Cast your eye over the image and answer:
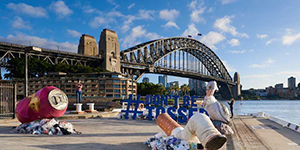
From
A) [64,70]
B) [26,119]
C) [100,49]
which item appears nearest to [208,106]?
[26,119]

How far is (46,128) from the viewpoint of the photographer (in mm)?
10312

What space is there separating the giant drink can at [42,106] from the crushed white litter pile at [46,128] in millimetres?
286

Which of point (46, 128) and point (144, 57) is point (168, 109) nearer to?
point (46, 128)

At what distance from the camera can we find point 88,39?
88.4 m

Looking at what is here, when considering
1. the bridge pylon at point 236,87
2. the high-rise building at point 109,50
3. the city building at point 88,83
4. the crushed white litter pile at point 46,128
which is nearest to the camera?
Answer: the crushed white litter pile at point 46,128

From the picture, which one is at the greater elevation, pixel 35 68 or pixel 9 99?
pixel 35 68

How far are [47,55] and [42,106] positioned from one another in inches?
2437

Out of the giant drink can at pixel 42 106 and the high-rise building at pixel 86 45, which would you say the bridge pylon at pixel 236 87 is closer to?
the high-rise building at pixel 86 45

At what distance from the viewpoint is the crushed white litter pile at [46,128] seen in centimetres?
1017

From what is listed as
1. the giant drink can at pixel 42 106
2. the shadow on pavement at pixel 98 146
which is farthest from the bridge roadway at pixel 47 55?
the shadow on pavement at pixel 98 146

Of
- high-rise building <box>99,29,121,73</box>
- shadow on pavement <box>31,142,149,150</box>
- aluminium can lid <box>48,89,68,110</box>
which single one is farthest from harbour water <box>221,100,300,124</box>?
high-rise building <box>99,29,121,73</box>

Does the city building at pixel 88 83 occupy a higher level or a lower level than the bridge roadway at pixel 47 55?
lower

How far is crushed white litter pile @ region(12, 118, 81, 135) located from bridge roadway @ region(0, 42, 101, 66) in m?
54.5

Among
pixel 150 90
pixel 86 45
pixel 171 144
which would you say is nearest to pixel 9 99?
pixel 171 144
